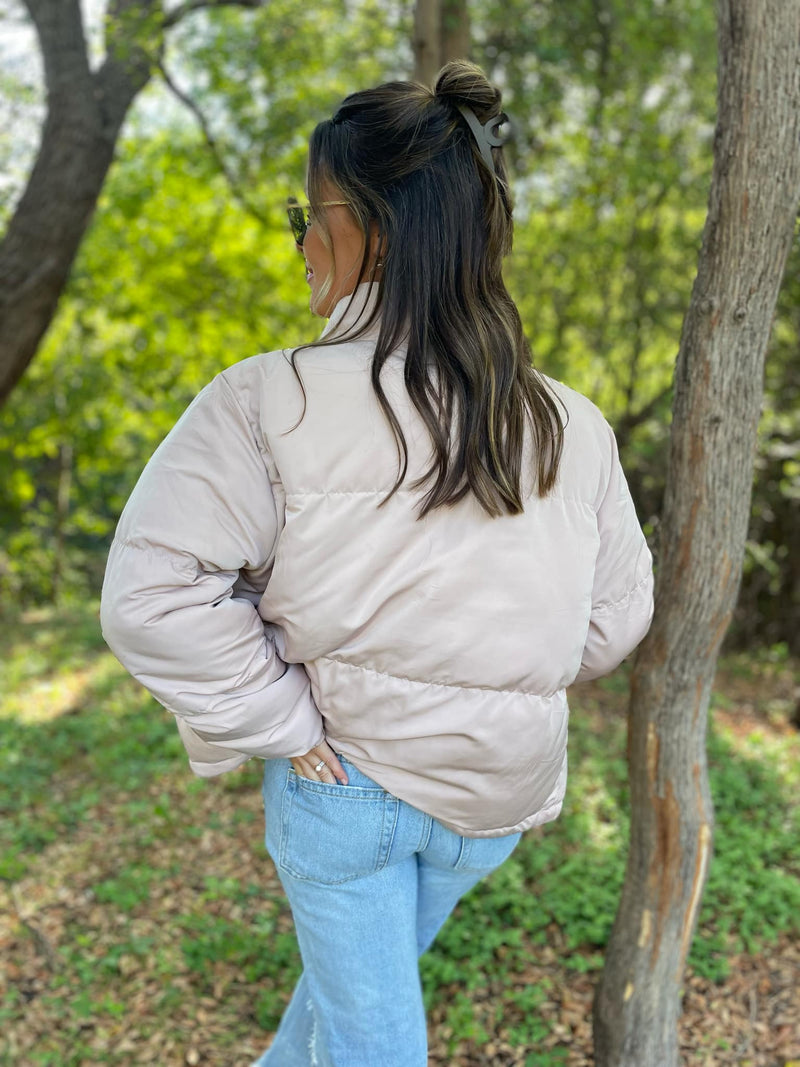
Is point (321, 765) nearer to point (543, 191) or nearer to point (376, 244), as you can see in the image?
point (376, 244)

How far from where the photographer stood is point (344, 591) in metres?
1.53

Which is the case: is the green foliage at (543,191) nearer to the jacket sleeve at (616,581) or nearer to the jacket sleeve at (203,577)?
the jacket sleeve at (616,581)

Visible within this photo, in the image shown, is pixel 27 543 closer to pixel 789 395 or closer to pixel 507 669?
pixel 789 395

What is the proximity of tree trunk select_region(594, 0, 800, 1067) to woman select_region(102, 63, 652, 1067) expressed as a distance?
672 millimetres

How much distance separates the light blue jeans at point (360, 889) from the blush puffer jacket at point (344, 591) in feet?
0.21

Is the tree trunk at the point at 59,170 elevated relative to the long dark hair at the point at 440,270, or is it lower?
elevated

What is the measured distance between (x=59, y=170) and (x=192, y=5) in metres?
1.58

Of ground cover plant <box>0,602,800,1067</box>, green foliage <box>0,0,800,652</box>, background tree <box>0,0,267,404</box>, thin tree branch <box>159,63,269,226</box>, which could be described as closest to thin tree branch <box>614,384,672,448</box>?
green foliage <box>0,0,800,652</box>

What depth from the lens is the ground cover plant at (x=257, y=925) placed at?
276 centimetres

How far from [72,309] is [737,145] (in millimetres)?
10147

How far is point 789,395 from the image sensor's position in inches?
234

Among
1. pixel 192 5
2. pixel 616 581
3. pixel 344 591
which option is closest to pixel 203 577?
pixel 344 591

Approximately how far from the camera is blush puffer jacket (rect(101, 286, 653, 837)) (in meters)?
1.51

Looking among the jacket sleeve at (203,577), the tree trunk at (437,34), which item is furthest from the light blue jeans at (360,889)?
the tree trunk at (437,34)
